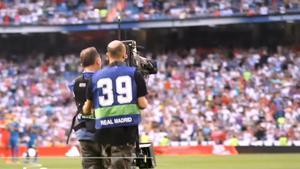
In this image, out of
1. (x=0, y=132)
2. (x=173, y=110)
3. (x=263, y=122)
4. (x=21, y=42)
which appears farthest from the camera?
(x=21, y=42)

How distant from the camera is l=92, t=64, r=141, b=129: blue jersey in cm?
791

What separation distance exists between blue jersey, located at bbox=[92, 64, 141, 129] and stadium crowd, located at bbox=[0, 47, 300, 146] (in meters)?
16.0

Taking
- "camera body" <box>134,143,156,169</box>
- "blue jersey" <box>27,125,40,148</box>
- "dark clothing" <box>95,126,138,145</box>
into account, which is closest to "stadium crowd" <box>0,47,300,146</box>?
"blue jersey" <box>27,125,40,148</box>

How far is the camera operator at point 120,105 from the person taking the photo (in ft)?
25.9

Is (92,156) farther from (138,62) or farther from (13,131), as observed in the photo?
(13,131)

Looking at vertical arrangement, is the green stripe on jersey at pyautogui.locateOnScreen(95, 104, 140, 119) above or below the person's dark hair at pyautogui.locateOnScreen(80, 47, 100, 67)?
below

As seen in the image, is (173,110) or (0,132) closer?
(0,132)

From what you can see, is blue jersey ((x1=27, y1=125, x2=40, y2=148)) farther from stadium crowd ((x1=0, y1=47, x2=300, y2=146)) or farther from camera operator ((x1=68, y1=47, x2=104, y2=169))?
camera operator ((x1=68, y1=47, x2=104, y2=169))

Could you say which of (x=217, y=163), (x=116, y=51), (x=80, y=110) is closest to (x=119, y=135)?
(x=116, y=51)

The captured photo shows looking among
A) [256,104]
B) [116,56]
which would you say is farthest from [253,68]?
[116,56]

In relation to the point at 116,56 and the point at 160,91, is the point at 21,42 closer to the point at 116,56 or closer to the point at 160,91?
the point at 160,91

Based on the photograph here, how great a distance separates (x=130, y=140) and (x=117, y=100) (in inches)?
16.9

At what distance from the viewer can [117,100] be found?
313 inches

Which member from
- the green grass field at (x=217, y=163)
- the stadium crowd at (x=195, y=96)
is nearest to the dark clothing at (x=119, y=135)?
the green grass field at (x=217, y=163)
